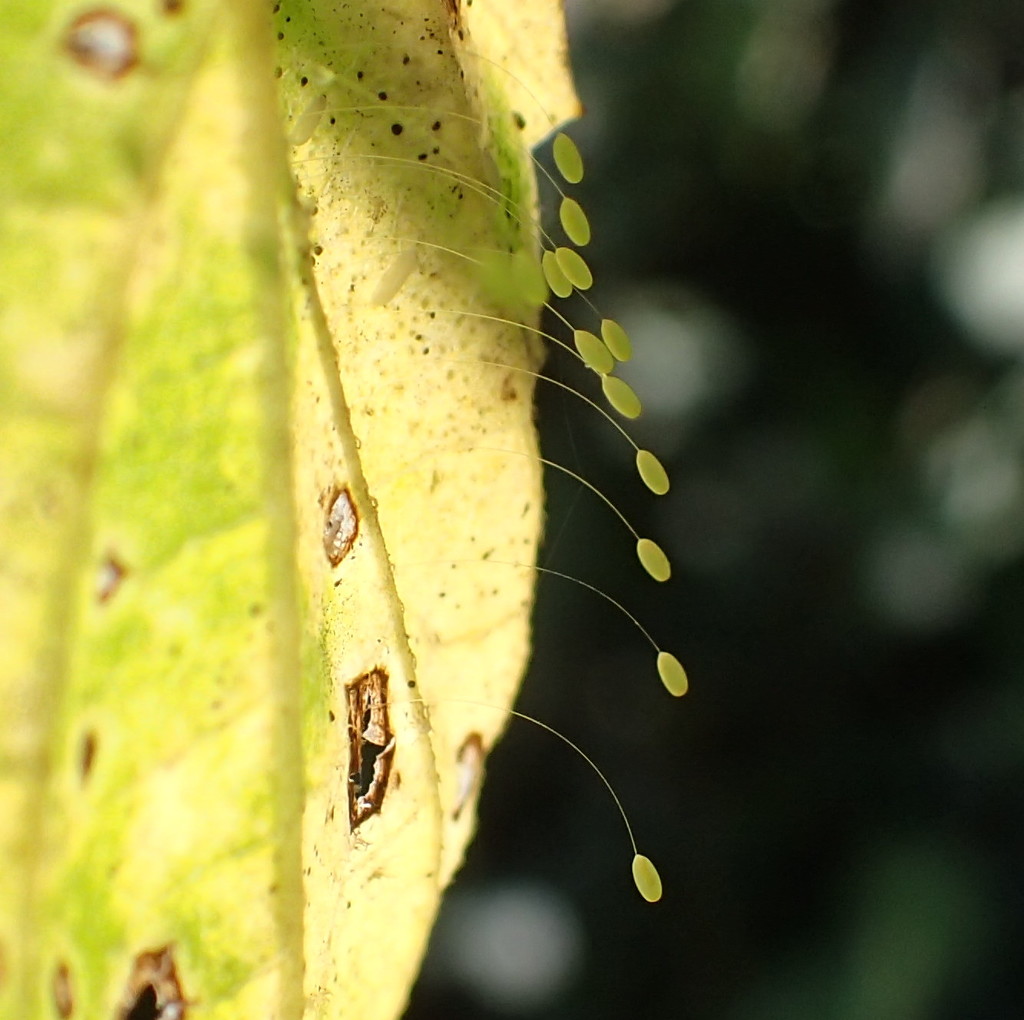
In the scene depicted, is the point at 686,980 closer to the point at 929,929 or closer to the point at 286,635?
the point at 929,929

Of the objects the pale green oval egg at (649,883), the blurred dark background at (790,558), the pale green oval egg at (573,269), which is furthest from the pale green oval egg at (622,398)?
the blurred dark background at (790,558)

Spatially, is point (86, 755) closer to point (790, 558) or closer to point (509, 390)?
point (509, 390)

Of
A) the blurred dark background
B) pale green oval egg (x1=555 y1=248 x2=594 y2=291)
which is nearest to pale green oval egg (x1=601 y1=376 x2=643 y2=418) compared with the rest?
pale green oval egg (x1=555 y1=248 x2=594 y2=291)

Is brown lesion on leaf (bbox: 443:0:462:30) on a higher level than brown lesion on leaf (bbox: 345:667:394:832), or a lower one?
higher

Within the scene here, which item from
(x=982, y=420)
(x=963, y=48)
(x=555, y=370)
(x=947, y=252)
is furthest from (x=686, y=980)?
(x=555, y=370)

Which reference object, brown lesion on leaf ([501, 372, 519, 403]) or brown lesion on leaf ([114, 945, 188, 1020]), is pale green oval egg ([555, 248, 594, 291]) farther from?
brown lesion on leaf ([114, 945, 188, 1020])
